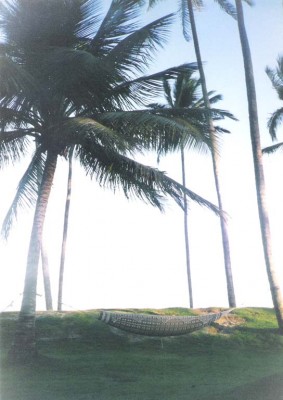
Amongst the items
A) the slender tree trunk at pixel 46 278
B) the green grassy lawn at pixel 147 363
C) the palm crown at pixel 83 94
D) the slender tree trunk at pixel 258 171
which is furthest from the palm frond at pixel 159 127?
the slender tree trunk at pixel 46 278

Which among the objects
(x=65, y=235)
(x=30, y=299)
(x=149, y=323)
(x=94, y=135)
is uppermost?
(x=65, y=235)

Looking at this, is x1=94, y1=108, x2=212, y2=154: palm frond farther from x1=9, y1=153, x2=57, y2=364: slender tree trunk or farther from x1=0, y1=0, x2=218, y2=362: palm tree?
x1=9, y1=153, x2=57, y2=364: slender tree trunk

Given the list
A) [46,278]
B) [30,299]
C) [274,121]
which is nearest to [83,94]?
[30,299]

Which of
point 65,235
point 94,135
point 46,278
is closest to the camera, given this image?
point 94,135

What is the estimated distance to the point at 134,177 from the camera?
10875mm

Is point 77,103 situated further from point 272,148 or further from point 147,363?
point 272,148

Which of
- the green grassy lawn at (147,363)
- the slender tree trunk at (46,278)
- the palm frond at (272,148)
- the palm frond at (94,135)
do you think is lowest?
the green grassy lawn at (147,363)

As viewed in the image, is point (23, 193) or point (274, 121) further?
point (274, 121)

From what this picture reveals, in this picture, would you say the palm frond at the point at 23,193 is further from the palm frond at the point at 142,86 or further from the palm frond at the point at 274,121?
the palm frond at the point at 274,121

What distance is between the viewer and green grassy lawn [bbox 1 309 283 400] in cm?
747

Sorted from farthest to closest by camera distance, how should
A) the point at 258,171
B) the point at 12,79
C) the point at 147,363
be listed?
the point at 258,171, the point at 147,363, the point at 12,79

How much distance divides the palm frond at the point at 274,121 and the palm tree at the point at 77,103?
13.3 metres

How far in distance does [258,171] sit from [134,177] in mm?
4692

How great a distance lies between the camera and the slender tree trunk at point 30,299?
955cm
